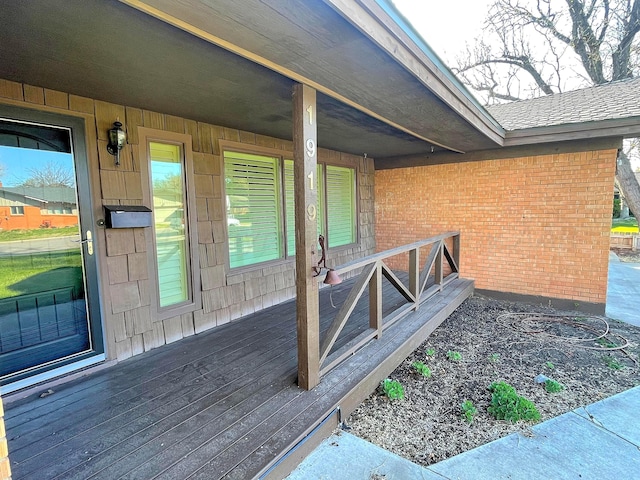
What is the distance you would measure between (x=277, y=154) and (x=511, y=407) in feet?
11.9

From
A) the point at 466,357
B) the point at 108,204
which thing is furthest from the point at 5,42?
the point at 466,357

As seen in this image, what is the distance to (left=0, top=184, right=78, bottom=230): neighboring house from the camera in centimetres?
225

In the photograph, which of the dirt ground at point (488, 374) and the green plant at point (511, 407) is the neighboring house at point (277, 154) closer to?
the dirt ground at point (488, 374)

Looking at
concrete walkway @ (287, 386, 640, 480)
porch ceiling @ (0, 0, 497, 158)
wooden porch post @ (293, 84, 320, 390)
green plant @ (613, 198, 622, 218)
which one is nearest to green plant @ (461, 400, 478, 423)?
concrete walkway @ (287, 386, 640, 480)

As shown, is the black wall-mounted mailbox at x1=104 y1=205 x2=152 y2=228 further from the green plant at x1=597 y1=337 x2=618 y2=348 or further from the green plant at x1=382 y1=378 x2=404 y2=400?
the green plant at x1=597 y1=337 x2=618 y2=348

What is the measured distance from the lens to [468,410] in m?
2.54

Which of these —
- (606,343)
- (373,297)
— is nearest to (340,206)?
(373,297)

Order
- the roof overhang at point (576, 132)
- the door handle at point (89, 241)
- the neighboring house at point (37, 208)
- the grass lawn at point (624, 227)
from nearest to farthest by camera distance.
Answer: the neighboring house at point (37, 208), the door handle at point (89, 241), the roof overhang at point (576, 132), the grass lawn at point (624, 227)

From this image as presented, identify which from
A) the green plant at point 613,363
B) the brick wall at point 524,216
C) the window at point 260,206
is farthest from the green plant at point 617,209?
the window at point 260,206

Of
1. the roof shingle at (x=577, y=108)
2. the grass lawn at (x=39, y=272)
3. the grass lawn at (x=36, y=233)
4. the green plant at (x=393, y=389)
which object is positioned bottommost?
the green plant at (x=393, y=389)

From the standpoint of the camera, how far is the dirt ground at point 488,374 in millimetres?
2334

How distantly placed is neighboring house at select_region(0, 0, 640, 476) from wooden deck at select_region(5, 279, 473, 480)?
240 millimetres

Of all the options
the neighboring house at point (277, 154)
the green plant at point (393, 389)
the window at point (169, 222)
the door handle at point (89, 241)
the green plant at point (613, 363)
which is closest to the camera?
the neighboring house at point (277, 154)

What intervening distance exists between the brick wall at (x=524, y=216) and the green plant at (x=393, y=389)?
3.45 metres
